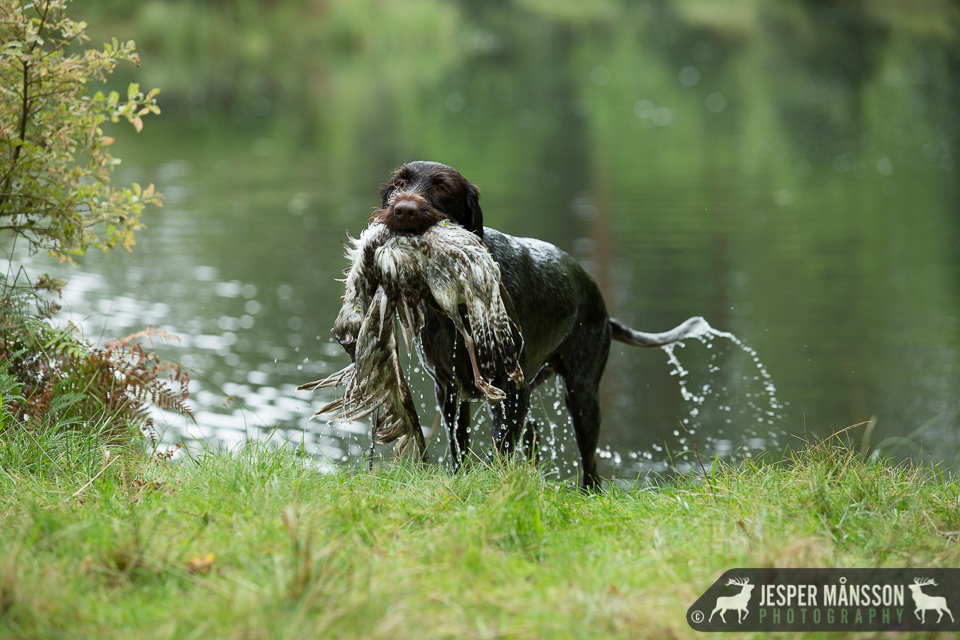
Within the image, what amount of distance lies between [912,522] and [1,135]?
4.27m

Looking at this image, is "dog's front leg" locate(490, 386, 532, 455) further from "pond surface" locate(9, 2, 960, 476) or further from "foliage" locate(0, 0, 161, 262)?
"foliage" locate(0, 0, 161, 262)

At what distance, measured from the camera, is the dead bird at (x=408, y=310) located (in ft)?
12.0

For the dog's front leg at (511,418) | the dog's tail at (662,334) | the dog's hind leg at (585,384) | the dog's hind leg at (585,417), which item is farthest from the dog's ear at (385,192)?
the dog's tail at (662,334)

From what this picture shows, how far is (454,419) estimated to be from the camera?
14.8ft

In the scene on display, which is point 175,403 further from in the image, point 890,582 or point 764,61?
point 764,61

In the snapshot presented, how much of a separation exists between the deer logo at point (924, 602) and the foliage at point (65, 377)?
326cm

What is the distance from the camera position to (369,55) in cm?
4044

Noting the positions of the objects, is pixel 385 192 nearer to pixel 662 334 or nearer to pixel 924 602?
pixel 662 334

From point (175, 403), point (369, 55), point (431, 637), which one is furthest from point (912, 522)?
point (369, 55)

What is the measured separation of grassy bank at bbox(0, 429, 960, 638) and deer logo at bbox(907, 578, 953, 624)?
Result: 190 millimetres

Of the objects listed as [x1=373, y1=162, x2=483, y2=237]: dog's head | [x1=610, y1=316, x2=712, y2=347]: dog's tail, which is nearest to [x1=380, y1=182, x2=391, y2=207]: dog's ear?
[x1=373, y1=162, x2=483, y2=237]: dog's head

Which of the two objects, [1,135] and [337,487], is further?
[1,135]

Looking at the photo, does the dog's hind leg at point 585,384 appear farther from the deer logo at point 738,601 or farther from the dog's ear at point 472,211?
the deer logo at point 738,601

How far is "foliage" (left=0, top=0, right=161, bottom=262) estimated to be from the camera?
4355 mm
